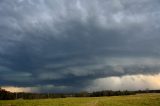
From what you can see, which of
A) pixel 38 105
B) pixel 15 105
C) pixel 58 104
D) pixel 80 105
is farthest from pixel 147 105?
pixel 15 105

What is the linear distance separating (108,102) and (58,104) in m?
17.1

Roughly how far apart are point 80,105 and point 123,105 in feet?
45.4

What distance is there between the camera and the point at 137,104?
99938 mm

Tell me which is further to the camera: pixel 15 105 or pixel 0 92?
pixel 0 92

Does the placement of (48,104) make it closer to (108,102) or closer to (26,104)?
(26,104)

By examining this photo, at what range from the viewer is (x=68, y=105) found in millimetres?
97375

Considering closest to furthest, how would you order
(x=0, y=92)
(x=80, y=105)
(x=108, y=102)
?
(x=80, y=105) → (x=108, y=102) → (x=0, y=92)

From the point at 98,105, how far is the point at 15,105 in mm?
28255

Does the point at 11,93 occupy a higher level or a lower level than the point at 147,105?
higher

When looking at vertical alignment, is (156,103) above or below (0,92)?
below

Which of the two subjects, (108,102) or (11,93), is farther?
(11,93)

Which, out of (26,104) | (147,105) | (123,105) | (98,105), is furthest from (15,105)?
(147,105)

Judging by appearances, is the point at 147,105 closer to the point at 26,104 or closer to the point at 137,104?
the point at 137,104

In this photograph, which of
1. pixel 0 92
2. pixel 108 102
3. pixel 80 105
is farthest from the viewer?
pixel 0 92
